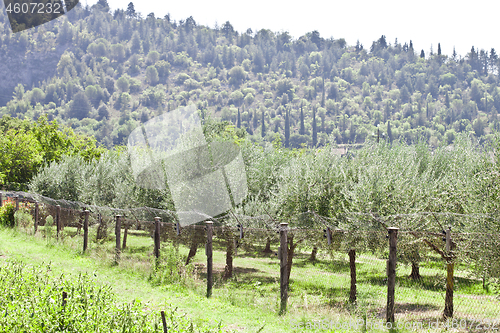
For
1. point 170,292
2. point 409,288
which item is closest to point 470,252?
point 409,288

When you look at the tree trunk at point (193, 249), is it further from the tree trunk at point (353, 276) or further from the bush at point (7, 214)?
the bush at point (7, 214)

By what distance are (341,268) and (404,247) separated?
8.03 feet

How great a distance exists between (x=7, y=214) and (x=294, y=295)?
2038 centimetres

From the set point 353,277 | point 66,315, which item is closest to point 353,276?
point 353,277

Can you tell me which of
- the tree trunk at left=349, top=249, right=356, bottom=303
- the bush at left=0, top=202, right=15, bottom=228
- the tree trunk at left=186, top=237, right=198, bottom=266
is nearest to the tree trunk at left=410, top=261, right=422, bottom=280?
the tree trunk at left=349, top=249, right=356, bottom=303

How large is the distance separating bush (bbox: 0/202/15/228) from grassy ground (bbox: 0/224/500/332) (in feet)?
27.4

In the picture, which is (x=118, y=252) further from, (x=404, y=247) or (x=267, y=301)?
(x=404, y=247)

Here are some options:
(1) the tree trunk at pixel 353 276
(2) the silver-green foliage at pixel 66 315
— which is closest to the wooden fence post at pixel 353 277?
(1) the tree trunk at pixel 353 276

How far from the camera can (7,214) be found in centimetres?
2477

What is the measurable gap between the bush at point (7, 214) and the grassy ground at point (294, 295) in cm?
835

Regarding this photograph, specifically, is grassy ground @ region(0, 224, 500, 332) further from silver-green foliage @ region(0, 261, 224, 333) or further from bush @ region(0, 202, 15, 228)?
bush @ region(0, 202, 15, 228)

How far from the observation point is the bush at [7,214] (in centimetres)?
2452

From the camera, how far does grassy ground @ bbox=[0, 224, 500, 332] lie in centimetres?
926

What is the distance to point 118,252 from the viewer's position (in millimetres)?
15086
